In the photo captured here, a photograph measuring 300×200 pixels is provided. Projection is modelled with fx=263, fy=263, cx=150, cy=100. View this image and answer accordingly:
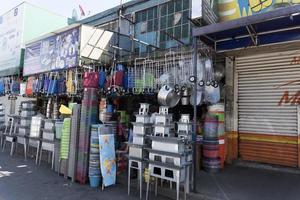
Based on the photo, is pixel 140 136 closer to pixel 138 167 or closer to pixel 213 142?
pixel 138 167

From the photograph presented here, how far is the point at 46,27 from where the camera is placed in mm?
13758

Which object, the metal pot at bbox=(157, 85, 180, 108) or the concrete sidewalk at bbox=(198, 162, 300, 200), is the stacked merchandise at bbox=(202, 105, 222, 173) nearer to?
the concrete sidewalk at bbox=(198, 162, 300, 200)

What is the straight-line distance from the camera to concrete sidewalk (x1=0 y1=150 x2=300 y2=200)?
5.39m

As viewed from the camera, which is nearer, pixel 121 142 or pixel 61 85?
pixel 121 142

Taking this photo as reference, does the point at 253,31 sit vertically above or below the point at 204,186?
above

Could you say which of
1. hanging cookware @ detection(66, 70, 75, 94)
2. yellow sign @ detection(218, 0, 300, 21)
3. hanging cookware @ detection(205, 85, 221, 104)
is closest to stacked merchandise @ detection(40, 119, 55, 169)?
hanging cookware @ detection(66, 70, 75, 94)

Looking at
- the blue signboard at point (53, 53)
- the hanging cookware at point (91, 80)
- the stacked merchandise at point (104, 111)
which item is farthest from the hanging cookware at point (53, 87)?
the stacked merchandise at point (104, 111)

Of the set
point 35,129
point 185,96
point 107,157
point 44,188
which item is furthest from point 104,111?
point 35,129

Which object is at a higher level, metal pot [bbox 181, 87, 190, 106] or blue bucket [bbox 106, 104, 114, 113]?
metal pot [bbox 181, 87, 190, 106]

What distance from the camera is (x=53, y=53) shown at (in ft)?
32.8

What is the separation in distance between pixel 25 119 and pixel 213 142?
22.0ft

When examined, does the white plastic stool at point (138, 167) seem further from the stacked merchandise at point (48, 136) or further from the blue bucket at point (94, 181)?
the stacked merchandise at point (48, 136)

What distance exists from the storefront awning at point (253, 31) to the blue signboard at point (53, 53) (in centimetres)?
463

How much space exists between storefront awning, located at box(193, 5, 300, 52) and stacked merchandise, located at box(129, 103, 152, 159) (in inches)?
83.8
